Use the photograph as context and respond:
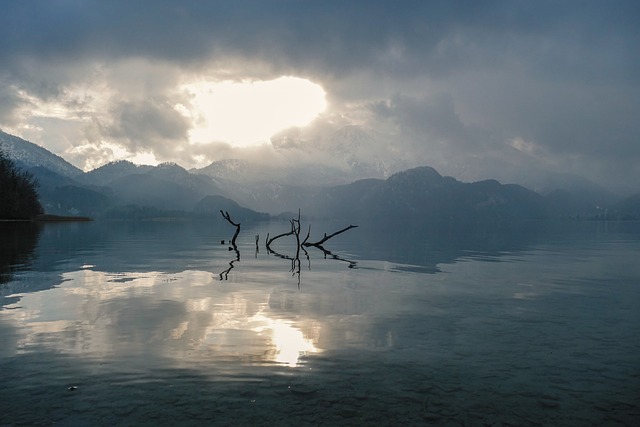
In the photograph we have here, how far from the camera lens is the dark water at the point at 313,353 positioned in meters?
16.2

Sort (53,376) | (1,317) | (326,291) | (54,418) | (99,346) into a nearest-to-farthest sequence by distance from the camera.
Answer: (54,418) < (53,376) < (99,346) < (1,317) < (326,291)

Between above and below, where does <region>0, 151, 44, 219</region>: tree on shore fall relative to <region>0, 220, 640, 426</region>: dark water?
above

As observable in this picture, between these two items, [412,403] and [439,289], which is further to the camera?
[439,289]

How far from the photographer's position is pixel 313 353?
2312 centimetres

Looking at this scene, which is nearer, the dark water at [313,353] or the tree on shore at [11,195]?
the dark water at [313,353]

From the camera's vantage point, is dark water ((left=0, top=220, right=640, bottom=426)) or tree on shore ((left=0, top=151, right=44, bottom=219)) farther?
tree on shore ((left=0, top=151, right=44, bottom=219))

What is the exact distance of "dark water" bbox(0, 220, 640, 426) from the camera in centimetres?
1625

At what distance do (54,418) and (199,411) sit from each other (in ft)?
15.4

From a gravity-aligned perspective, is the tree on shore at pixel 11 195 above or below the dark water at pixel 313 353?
above

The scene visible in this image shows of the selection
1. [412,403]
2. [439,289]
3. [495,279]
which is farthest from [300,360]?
[495,279]

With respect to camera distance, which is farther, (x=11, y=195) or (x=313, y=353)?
(x=11, y=195)

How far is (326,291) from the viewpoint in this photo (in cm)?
4303

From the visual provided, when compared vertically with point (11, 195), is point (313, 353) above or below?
below

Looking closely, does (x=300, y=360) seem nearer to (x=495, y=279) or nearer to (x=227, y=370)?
(x=227, y=370)
